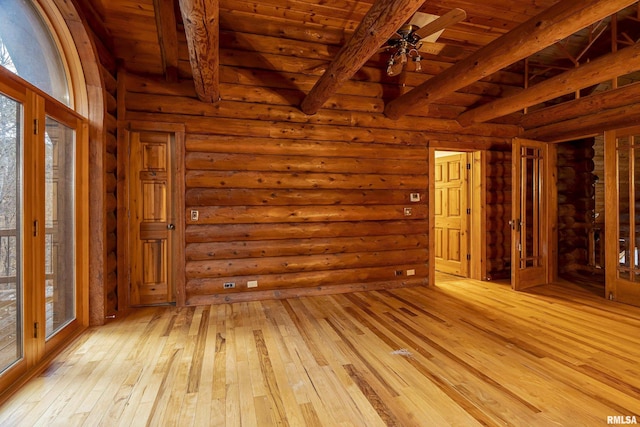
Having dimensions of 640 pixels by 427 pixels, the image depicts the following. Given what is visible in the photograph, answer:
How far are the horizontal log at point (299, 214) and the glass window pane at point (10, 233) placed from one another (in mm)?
1748

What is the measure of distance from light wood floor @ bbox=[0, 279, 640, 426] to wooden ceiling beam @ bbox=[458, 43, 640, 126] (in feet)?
8.46

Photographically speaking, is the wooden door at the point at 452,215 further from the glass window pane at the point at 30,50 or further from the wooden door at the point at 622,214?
the glass window pane at the point at 30,50

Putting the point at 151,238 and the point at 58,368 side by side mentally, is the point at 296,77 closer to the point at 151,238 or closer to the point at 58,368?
the point at 151,238

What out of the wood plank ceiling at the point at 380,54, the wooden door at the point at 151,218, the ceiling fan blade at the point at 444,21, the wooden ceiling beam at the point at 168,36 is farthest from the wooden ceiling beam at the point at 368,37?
the wooden door at the point at 151,218

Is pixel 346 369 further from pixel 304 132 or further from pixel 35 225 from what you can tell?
pixel 304 132

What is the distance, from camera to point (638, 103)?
12.3 feet

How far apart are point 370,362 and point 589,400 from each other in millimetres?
1404

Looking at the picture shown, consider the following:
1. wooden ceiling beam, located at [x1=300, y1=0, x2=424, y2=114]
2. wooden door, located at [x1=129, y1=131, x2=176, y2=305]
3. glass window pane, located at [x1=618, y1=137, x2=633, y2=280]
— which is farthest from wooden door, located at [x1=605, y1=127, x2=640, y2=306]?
wooden door, located at [x1=129, y1=131, x2=176, y2=305]

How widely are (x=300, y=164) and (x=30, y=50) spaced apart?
278 centimetres

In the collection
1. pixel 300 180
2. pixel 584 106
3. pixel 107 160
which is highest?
pixel 584 106

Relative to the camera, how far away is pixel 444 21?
2.64 metres

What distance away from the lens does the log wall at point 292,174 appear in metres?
3.90

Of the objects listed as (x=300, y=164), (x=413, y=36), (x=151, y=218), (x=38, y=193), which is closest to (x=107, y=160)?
(x=151, y=218)

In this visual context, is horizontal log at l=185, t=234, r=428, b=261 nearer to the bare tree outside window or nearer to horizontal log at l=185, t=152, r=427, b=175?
horizontal log at l=185, t=152, r=427, b=175
